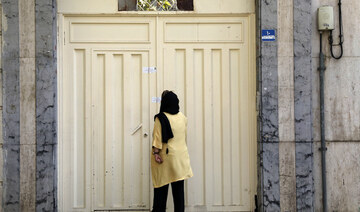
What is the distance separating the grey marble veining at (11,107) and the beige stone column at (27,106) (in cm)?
5

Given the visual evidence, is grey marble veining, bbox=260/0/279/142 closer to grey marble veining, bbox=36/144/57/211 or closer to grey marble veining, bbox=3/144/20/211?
grey marble veining, bbox=36/144/57/211

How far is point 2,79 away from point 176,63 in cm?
229

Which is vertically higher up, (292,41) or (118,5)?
(118,5)

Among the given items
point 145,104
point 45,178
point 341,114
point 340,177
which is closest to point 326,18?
point 341,114

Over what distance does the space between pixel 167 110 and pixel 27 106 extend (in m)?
1.84

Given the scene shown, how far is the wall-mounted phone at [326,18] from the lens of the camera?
626 cm

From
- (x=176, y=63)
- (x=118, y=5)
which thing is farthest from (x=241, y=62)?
(x=118, y=5)

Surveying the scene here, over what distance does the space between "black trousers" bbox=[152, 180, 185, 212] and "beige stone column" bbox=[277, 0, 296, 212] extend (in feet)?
4.47

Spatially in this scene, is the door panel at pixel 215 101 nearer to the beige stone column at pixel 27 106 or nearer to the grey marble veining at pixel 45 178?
the grey marble veining at pixel 45 178

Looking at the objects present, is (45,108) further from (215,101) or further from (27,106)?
(215,101)

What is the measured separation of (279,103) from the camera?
6.25 meters

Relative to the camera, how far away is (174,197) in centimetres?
589

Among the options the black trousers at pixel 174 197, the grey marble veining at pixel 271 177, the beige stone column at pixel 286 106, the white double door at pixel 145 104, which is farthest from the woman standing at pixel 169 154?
the beige stone column at pixel 286 106

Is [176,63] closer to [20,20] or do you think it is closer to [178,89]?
[178,89]
